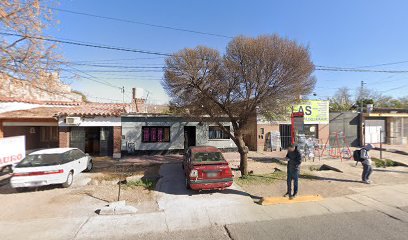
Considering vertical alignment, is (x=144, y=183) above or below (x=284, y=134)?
below

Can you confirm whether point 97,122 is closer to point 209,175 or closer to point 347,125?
point 209,175

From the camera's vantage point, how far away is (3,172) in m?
11.2

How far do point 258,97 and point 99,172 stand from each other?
878 centimetres

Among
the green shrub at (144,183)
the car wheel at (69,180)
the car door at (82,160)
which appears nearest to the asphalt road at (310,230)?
the green shrub at (144,183)

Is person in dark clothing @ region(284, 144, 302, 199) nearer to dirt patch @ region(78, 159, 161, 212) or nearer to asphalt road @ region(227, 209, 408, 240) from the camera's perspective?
asphalt road @ region(227, 209, 408, 240)

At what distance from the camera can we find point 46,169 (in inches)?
336

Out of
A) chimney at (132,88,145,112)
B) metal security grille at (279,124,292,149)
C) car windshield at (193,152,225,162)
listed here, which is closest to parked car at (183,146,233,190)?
car windshield at (193,152,225,162)

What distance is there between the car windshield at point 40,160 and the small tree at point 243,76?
5.63 m

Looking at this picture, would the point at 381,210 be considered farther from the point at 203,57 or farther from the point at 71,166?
the point at 71,166

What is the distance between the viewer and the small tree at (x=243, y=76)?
30.3 feet

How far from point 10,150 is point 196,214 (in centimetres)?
1058

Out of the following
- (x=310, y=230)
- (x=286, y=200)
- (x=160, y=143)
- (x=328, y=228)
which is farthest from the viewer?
(x=160, y=143)

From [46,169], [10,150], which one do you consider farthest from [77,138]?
[46,169]

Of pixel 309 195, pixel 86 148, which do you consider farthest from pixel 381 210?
pixel 86 148
